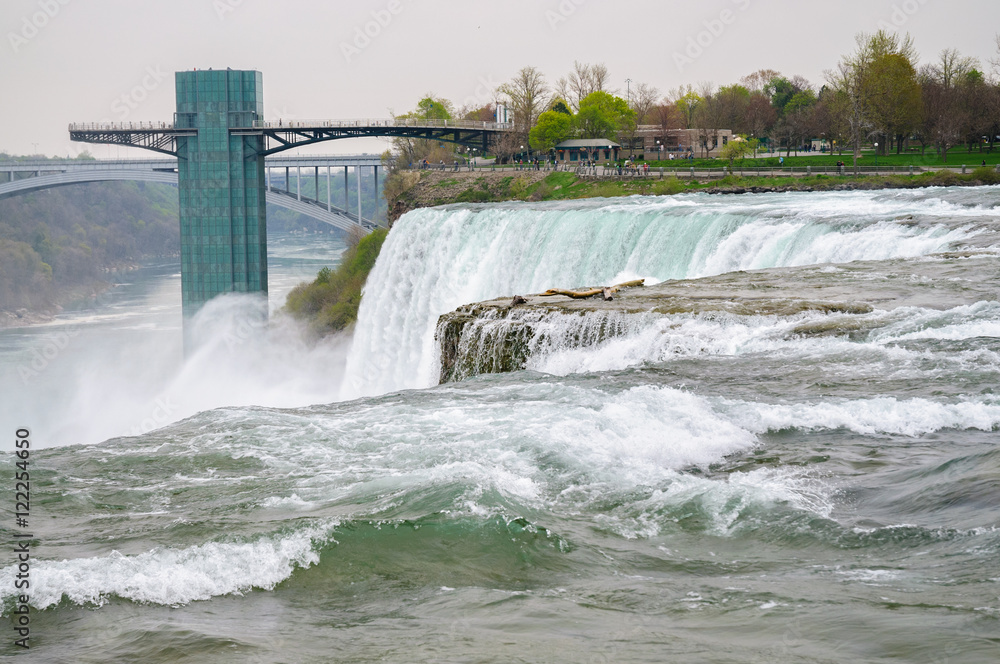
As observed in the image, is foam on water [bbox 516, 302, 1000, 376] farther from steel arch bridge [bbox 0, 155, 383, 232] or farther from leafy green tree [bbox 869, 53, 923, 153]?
Answer: steel arch bridge [bbox 0, 155, 383, 232]

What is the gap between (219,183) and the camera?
177 ft

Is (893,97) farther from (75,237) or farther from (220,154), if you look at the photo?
(75,237)

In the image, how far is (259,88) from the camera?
5475 cm

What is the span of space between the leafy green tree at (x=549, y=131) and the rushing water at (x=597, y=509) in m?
47.6

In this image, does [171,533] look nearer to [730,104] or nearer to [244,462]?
[244,462]

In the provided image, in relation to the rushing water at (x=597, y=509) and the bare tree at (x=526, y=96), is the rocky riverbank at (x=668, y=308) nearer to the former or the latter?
the rushing water at (x=597, y=509)

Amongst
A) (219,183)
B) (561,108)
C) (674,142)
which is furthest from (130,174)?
(674,142)

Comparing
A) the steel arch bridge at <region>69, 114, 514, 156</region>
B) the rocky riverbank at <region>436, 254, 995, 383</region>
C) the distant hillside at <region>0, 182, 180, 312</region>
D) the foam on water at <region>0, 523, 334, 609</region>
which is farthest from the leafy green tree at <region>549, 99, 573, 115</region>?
the foam on water at <region>0, 523, 334, 609</region>

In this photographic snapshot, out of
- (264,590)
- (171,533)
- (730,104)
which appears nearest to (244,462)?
(171,533)

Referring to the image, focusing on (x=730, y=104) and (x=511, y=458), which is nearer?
(x=511, y=458)

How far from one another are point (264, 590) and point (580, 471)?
10.7 feet

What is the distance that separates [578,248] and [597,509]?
18.7 meters

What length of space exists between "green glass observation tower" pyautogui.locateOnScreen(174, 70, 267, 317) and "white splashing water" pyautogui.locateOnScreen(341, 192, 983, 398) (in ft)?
68.7

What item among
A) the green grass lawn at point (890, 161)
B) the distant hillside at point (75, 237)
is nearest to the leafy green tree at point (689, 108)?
the green grass lawn at point (890, 161)
